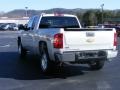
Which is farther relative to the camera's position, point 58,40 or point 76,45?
point 76,45

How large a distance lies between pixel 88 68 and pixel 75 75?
155 centimetres

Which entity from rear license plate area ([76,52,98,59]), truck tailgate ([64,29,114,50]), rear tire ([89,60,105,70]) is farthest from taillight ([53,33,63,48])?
rear tire ([89,60,105,70])

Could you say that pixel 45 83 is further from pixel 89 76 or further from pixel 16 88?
pixel 89 76

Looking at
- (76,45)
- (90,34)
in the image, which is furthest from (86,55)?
(90,34)

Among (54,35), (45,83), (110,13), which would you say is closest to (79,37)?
(54,35)

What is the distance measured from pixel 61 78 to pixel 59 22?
352 centimetres

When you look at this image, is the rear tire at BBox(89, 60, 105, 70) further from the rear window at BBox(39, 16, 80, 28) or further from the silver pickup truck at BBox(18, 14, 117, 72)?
the rear window at BBox(39, 16, 80, 28)

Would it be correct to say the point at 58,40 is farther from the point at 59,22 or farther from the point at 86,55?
the point at 59,22

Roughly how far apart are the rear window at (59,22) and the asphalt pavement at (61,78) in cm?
157

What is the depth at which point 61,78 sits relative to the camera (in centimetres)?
1077

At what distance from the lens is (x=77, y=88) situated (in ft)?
30.1

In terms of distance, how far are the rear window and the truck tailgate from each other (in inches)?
112

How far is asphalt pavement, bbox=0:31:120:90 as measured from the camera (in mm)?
9414

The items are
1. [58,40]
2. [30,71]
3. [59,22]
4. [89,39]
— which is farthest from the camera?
[59,22]
